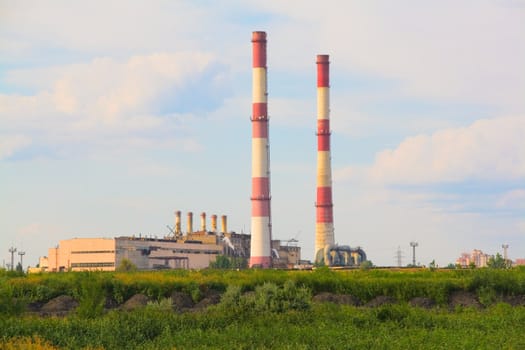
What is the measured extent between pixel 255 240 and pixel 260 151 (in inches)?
357

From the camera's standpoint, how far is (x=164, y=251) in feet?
416

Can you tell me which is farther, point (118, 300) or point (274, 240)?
point (274, 240)

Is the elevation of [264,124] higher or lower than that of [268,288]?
higher

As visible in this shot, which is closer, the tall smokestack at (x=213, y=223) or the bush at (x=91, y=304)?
the bush at (x=91, y=304)

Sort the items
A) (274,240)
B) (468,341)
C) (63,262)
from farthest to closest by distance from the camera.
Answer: (274,240) → (63,262) → (468,341)

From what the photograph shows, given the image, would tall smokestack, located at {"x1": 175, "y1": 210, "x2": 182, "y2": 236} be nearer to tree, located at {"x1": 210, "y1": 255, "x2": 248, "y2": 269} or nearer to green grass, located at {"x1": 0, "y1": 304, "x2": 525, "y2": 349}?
tree, located at {"x1": 210, "y1": 255, "x2": 248, "y2": 269}

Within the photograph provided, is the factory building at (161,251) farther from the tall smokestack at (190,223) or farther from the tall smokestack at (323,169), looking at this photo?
the tall smokestack at (323,169)

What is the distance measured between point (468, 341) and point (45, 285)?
75.7 ft

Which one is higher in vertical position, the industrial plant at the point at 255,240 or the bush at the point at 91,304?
the industrial plant at the point at 255,240

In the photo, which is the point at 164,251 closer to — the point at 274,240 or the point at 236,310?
the point at 274,240

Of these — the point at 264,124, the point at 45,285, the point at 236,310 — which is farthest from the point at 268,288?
the point at 264,124

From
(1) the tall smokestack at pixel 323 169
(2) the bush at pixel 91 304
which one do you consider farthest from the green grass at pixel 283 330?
(1) the tall smokestack at pixel 323 169

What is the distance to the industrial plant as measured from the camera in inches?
3666

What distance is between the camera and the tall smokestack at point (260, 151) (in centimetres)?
9256
